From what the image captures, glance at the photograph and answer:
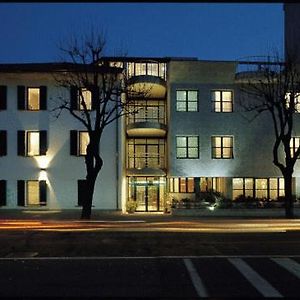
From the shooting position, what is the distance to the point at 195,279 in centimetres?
1078

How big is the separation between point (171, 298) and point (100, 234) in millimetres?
13887

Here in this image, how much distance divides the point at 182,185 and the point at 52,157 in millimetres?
9804

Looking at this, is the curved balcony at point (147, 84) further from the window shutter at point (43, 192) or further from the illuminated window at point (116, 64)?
the window shutter at point (43, 192)

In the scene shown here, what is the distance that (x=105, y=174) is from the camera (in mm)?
39312

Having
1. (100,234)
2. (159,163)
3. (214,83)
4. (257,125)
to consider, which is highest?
(214,83)

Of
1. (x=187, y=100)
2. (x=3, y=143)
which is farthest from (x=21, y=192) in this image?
(x=187, y=100)

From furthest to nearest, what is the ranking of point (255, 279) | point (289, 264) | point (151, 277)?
1. point (289, 264)
2. point (151, 277)
3. point (255, 279)

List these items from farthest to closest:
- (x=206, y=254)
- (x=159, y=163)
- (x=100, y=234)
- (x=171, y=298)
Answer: (x=159, y=163) < (x=100, y=234) < (x=206, y=254) < (x=171, y=298)

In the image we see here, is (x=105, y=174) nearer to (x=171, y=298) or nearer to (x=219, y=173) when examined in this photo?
(x=219, y=173)

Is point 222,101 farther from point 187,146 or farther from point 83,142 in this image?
point 83,142

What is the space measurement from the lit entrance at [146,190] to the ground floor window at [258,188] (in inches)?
236

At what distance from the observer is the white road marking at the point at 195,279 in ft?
30.3

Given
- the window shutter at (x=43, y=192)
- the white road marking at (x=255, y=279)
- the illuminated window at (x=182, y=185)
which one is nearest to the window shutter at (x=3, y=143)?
the window shutter at (x=43, y=192)

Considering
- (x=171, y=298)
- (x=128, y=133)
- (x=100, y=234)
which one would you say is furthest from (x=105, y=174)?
(x=171, y=298)
